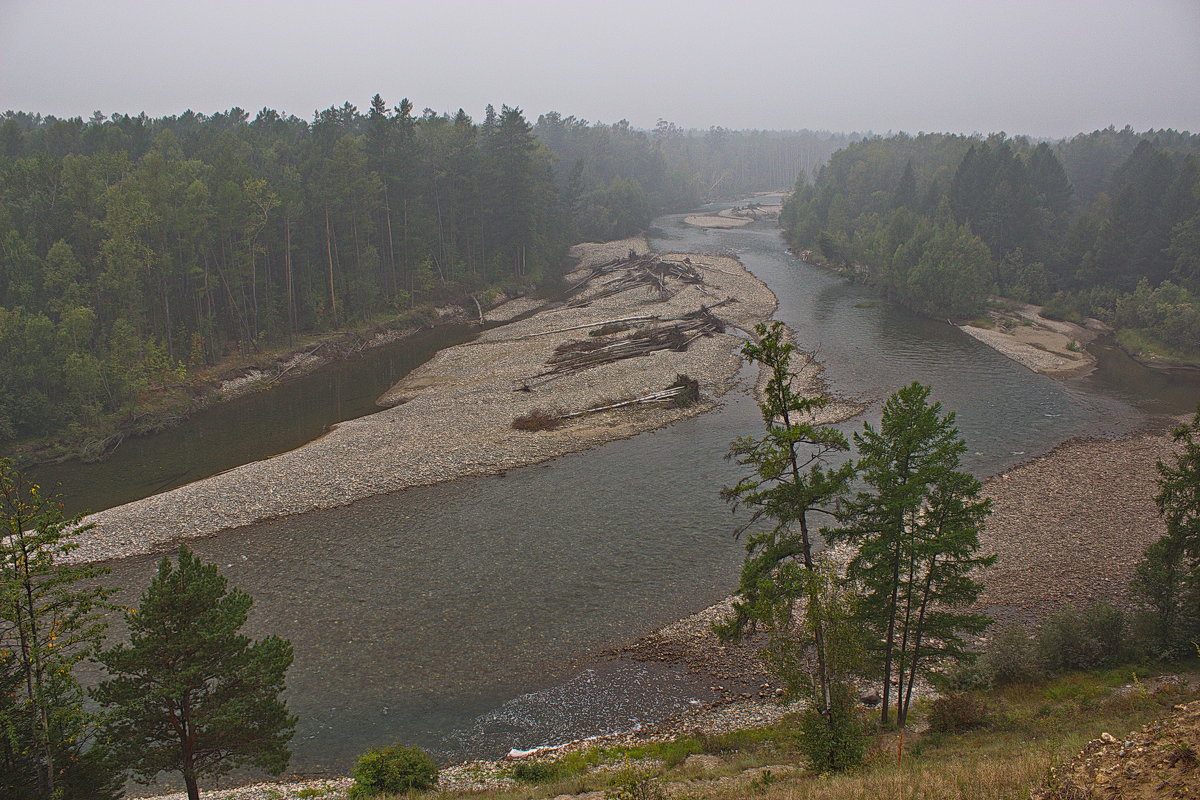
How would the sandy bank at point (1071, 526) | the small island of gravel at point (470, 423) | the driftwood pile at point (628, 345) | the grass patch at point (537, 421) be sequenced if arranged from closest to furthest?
the sandy bank at point (1071, 526) < the small island of gravel at point (470, 423) < the grass patch at point (537, 421) < the driftwood pile at point (628, 345)

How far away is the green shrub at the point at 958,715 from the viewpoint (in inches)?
745

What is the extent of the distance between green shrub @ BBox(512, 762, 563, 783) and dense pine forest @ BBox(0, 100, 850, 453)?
39.7 m

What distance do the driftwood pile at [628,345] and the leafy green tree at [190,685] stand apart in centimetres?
3704

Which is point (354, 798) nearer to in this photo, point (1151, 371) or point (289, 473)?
point (289, 473)

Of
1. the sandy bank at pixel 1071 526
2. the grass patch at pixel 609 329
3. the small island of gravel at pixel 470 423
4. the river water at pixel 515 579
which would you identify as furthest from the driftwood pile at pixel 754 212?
the sandy bank at pixel 1071 526

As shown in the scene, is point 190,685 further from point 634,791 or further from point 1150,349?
point 1150,349

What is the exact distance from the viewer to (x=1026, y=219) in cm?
8162

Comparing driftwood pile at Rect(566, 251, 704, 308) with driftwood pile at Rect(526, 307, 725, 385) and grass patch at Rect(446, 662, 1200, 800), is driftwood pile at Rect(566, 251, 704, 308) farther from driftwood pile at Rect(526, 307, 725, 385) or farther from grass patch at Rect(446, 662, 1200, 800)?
grass patch at Rect(446, 662, 1200, 800)

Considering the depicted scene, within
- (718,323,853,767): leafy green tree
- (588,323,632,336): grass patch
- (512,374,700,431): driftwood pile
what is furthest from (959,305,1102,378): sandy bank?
(718,323,853,767): leafy green tree

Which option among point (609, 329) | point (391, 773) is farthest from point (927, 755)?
→ point (609, 329)

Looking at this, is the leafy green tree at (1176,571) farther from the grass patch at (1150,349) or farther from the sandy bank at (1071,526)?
the grass patch at (1150,349)

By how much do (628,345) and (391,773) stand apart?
1801 inches

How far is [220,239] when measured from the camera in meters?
57.6

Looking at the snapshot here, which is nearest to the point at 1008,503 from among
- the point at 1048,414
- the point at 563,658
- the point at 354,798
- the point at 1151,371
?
the point at 1048,414
